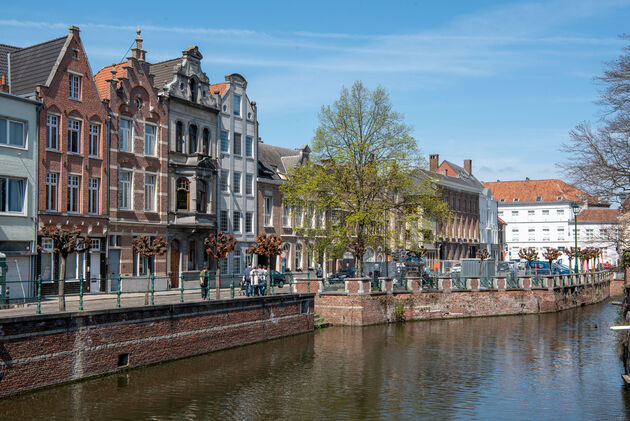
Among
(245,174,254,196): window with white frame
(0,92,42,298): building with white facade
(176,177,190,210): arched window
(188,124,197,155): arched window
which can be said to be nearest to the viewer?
(0,92,42,298): building with white facade

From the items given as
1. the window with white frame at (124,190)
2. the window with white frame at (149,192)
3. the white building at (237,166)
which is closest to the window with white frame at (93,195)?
the window with white frame at (124,190)

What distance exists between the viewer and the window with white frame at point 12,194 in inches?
1227

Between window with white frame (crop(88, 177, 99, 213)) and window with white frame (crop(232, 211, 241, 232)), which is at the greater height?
window with white frame (crop(88, 177, 99, 213))

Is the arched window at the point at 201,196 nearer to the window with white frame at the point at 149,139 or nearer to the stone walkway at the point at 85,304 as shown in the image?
the window with white frame at the point at 149,139

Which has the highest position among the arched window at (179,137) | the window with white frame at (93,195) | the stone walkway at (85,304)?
the arched window at (179,137)

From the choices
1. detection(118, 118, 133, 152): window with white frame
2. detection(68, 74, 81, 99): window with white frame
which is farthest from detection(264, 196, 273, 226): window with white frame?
detection(68, 74, 81, 99): window with white frame

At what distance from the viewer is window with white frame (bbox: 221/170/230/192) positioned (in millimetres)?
46438

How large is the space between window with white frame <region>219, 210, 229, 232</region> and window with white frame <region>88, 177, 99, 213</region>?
10651 mm

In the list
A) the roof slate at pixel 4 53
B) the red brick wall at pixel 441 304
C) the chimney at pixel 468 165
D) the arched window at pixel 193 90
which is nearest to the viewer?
the roof slate at pixel 4 53

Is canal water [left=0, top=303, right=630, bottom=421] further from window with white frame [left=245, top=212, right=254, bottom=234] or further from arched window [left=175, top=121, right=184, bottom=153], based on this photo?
window with white frame [left=245, top=212, right=254, bottom=234]

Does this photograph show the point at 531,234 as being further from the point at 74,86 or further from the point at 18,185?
the point at 18,185

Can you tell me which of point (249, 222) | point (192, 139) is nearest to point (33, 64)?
point (192, 139)

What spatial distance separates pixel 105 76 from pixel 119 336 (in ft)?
72.4

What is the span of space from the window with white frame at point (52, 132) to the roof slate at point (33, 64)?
5.52 ft
